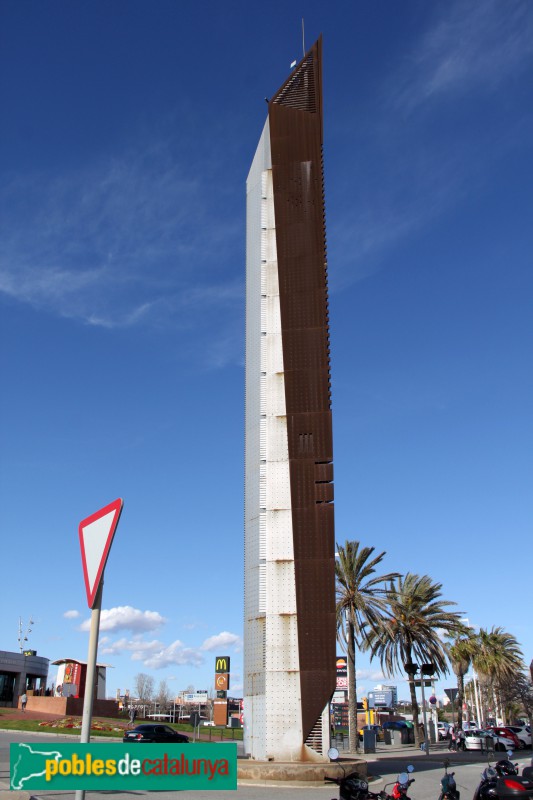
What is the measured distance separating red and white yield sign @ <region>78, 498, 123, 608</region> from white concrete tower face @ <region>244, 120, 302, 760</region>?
61.4 feet

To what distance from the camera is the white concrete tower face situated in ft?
72.9

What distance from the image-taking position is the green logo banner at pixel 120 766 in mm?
5453

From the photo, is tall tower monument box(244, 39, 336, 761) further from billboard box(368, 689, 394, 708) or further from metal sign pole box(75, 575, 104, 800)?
billboard box(368, 689, 394, 708)

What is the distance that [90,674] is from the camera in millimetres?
5113

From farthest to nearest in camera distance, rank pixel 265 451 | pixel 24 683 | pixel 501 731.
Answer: pixel 24 683
pixel 501 731
pixel 265 451

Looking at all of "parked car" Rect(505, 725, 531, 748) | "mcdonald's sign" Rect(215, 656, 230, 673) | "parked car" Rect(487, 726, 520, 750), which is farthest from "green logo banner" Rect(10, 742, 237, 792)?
"mcdonald's sign" Rect(215, 656, 230, 673)

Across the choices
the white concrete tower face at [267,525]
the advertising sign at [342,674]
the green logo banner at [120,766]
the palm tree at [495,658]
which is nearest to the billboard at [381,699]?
the palm tree at [495,658]

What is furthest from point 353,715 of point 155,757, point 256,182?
point 155,757

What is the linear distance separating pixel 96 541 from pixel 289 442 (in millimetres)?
19752

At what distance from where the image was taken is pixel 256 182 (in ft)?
97.1

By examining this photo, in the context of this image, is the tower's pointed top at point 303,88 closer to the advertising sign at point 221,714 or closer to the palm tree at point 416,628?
the palm tree at point 416,628

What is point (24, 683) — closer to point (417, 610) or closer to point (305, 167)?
point (417, 610)

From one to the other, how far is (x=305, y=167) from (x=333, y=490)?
1389 centimetres

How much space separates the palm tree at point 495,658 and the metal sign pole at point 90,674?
62764mm
